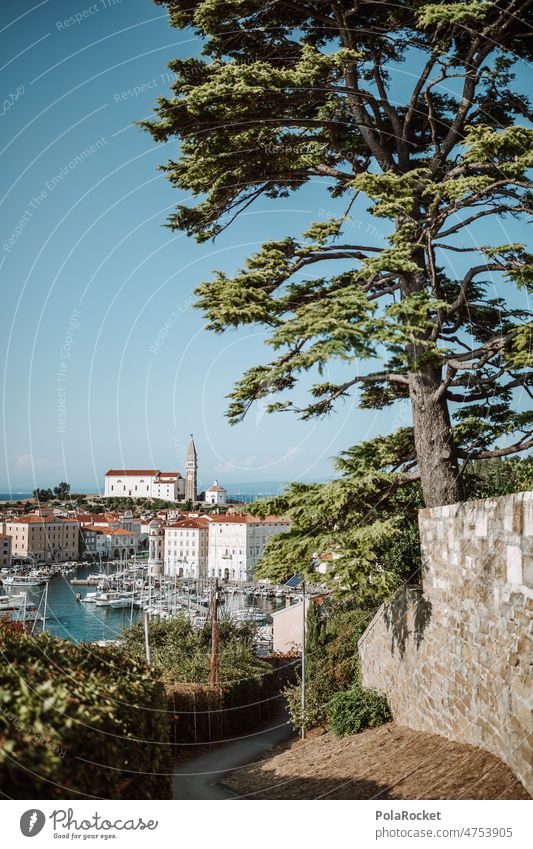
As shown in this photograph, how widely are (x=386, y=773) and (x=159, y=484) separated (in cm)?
735

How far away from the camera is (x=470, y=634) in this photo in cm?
558

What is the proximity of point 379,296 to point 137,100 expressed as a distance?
3.30 m

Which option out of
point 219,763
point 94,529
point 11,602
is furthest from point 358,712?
point 11,602

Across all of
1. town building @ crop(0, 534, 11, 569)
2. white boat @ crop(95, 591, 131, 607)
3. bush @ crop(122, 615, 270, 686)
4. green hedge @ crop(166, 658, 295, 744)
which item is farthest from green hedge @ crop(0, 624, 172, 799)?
white boat @ crop(95, 591, 131, 607)

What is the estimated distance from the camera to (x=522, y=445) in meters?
7.27

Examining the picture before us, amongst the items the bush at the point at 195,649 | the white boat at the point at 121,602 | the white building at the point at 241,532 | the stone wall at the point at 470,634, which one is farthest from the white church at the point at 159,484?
the white boat at the point at 121,602

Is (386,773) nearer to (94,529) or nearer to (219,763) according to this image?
(219,763)

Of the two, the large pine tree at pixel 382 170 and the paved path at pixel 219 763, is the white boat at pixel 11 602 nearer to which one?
the paved path at pixel 219 763

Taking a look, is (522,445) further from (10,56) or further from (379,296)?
(10,56)

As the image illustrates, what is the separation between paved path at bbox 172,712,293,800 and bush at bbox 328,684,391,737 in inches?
52.2

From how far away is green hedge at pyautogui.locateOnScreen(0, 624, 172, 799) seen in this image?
11.8 feet

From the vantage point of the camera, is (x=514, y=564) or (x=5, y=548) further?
(x=5, y=548)
